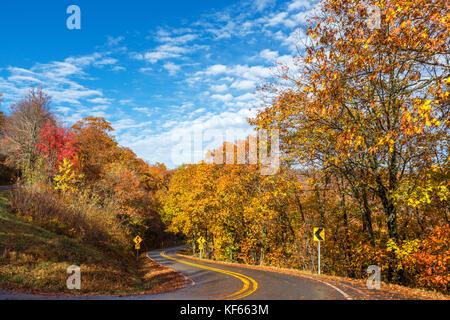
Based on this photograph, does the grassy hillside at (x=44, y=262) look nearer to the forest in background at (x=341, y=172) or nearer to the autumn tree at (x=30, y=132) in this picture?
the forest in background at (x=341, y=172)

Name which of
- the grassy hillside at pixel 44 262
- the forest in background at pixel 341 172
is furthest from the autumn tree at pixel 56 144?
the grassy hillside at pixel 44 262

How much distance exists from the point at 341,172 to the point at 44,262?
48.2 ft

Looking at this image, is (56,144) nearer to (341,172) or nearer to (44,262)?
(44,262)

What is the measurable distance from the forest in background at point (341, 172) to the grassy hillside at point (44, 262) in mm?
2214

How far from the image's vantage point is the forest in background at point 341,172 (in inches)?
342

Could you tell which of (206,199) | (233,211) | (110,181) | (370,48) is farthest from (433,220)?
(110,181)

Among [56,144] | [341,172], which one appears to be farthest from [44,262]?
[56,144]

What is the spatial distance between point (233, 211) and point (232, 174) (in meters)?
4.50

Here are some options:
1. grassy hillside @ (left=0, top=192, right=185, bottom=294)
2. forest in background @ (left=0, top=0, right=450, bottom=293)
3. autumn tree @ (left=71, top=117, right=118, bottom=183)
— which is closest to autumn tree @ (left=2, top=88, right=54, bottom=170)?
forest in background @ (left=0, top=0, right=450, bottom=293)

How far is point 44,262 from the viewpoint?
11.9 metres

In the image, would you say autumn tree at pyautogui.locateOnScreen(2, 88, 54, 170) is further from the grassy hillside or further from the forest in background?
the grassy hillside

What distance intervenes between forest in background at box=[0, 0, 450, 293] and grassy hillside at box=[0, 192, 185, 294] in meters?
2.21
